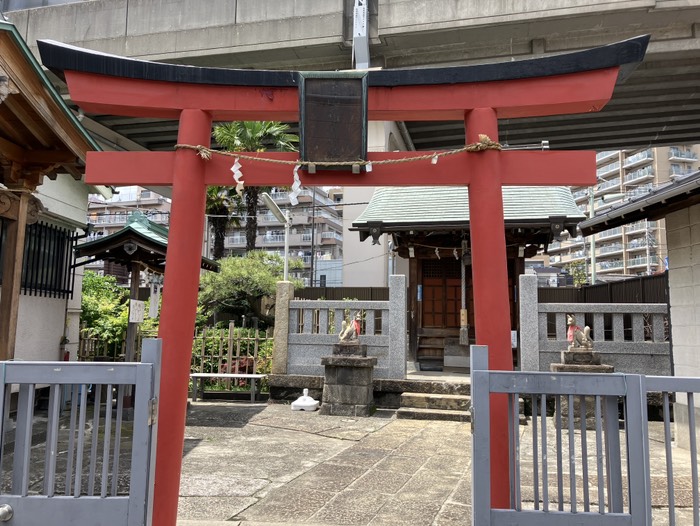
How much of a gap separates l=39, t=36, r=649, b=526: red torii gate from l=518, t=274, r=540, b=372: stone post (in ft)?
19.2

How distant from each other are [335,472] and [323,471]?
0.49 feet

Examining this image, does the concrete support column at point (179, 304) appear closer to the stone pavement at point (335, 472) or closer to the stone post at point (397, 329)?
the stone pavement at point (335, 472)

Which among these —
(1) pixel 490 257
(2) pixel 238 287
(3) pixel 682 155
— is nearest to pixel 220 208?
(2) pixel 238 287

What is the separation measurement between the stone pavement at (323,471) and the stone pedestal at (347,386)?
0.31 m

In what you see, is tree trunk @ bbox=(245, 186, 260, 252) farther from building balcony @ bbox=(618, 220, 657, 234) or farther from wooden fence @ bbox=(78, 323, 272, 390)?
building balcony @ bbox=(618, 220, 657, 234)

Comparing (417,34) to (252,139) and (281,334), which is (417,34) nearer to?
(252,139)

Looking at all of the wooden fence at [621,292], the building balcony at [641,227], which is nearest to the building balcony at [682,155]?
the building balcony at [641,227]

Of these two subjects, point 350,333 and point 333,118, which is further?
point 350,333

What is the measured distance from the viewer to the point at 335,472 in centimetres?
606

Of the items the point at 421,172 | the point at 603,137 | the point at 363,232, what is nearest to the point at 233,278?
the point at 363,232

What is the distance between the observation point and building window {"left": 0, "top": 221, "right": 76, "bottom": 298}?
899 centimetres

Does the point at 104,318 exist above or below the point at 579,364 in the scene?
above

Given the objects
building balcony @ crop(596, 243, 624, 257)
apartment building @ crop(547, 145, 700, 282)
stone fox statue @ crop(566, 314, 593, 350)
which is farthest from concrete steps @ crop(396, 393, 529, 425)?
building balcony @ crop(596, 243, 624, 257)

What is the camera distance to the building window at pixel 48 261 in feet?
29.5
